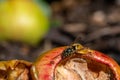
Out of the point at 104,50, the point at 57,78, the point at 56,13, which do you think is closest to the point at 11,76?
the point at 57,78

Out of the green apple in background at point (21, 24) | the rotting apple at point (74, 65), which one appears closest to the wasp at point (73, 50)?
the rotting apple at point (74, 65)

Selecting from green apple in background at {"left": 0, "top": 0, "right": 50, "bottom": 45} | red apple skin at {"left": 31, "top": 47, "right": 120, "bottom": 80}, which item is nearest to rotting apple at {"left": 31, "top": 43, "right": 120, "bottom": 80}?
red apple skin at {"left": 31, "top": 47, "right": 120, "bottom": 80}

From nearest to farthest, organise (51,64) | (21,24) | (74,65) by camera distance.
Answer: (51,64), (74,65), (21,24)

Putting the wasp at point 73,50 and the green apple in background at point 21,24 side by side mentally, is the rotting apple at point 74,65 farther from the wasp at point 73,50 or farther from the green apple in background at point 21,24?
the green apple in background at point 21,24

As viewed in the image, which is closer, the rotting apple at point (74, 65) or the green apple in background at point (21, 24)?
the rotting apple at point (74, 65)

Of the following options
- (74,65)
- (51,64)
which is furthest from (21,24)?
(51,64)

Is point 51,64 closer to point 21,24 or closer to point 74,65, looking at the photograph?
point 74,65

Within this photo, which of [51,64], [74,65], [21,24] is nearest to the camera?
[51,64]
